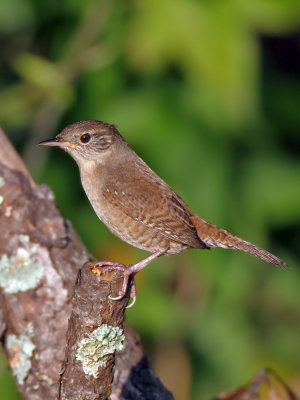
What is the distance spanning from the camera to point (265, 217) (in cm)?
518

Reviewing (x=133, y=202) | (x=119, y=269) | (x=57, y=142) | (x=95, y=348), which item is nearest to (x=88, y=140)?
(x=57, y=142)

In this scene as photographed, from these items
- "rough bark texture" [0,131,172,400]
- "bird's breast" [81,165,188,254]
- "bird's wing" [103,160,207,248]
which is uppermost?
"bird's wing" [103,160,207,248]

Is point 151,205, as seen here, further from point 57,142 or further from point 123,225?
point 57,142

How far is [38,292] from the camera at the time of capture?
11.5ft

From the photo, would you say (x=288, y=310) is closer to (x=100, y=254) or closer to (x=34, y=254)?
(x=100, y=254)

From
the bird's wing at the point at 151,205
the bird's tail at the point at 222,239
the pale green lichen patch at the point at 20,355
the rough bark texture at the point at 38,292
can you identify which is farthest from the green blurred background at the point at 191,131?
the pale green lichen patch at the point at 20,355

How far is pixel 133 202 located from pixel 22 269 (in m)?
0.63

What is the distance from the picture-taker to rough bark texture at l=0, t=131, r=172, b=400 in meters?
3.37

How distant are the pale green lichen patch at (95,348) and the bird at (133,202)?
82cm

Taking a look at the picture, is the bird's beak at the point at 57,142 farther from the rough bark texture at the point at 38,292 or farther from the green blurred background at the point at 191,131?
the green blurred background at the point at 191,131

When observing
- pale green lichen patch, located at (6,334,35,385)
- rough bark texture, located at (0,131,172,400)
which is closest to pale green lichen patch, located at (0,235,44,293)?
rough bark texture, located at (0,131,172,400)

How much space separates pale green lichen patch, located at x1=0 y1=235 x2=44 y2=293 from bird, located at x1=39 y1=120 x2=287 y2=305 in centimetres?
42

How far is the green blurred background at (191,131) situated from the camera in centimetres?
425

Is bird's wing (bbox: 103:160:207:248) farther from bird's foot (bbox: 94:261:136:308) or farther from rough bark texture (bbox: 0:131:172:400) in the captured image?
bird's foot (bbox: 94:261:136:308)
